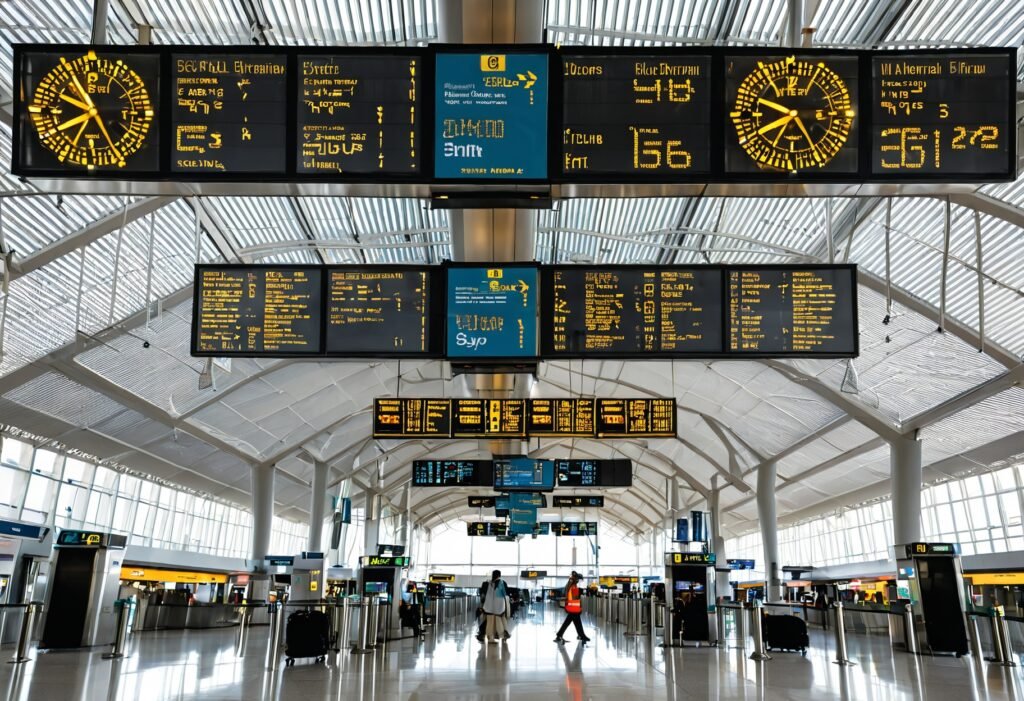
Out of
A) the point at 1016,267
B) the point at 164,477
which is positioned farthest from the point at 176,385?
the point at 1016,267

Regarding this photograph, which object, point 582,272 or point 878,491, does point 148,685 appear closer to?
point 582,272

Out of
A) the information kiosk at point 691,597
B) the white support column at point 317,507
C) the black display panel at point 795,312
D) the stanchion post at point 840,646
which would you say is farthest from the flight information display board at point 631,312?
Answer: the white support column at point 317,507

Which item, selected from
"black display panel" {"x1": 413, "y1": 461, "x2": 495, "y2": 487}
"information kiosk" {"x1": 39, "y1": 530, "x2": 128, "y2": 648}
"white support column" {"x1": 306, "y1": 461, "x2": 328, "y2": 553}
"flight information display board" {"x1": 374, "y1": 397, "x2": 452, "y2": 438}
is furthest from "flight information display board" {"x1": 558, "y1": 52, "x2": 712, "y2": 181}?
"white support column" {"x1": 306, "y1": 461, "x2": 328, "y2": 553}

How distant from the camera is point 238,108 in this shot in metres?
8.55

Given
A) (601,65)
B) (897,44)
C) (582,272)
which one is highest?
(897,44)

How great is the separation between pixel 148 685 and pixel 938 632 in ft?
51.4

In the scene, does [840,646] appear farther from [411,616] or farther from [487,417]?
[411,616]

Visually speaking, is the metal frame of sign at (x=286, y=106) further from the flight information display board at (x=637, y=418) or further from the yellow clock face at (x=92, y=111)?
the flight information display board at (x=637, y=418)

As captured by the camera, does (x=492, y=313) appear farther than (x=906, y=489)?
No

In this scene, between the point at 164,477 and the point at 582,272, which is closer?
the point at 582,272

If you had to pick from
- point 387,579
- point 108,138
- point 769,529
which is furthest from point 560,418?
point 769,529

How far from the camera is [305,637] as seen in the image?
16547 millimetres

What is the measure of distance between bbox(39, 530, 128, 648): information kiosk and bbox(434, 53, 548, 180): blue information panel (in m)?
15.2

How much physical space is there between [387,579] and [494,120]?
18.8 meters
